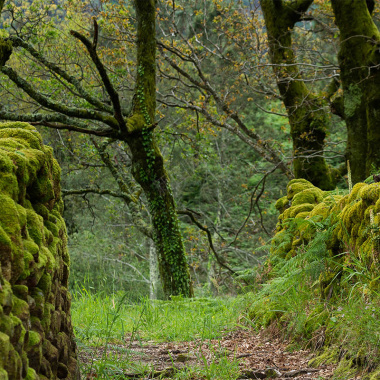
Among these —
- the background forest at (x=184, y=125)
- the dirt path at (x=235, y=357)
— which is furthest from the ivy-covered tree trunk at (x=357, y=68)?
the dirt path at (x=235, y=357)

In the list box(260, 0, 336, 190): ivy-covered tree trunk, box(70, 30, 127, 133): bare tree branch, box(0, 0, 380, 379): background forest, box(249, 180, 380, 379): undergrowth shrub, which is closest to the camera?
box(249, 180, 380, 379): undergrowth shrub

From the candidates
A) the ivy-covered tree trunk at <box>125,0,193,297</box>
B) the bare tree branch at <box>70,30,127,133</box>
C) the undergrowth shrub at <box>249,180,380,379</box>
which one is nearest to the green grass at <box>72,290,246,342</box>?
the undergrowth shrub at <box>249,180,380,379</box>

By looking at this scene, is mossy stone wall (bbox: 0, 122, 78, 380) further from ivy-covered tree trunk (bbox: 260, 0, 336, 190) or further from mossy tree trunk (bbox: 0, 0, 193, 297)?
ivy-covered tree trunk (bbox: 260, 0, 336, 190)

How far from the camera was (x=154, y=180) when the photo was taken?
883cm

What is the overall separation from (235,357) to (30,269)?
84.8 inches

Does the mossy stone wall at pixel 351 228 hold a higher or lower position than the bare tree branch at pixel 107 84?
lower

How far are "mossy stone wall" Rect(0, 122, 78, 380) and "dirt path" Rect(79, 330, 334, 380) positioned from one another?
58 cm

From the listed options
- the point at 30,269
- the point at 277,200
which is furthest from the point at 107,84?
the point at 30,269

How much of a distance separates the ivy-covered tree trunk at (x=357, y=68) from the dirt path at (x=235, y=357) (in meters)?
4.51

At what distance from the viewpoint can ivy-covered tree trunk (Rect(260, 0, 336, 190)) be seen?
930cm

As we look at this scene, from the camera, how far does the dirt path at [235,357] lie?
2.99 m

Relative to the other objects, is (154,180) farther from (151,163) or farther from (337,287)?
(337,287)

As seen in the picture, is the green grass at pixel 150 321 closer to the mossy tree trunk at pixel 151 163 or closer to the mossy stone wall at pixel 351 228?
the mossy stone wall at pixel 351 228

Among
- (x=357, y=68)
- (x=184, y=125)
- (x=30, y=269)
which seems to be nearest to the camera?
(x=30, y=269)
